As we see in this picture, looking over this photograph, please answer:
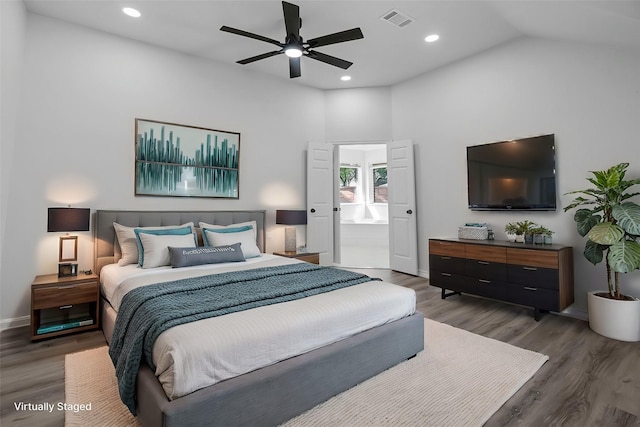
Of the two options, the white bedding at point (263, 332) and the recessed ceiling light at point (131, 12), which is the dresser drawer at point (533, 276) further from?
the recessed ceiling light at point (131, 12)

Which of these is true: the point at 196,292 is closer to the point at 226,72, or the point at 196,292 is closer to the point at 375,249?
the point at 226,72

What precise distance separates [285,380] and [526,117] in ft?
12.9

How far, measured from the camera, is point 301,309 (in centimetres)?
187

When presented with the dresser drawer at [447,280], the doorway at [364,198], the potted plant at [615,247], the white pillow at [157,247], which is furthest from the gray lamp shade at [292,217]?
the doorway at [364,198]

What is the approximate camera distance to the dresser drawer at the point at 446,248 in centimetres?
372

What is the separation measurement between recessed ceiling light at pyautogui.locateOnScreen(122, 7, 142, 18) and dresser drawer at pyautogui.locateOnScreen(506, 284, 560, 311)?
4801 mm

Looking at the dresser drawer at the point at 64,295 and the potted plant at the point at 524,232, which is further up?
the potted plant at the point at 524,232

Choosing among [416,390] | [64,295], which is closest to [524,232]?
[416,390]

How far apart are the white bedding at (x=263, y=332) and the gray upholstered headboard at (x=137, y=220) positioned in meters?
1.11

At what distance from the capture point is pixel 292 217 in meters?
4.43

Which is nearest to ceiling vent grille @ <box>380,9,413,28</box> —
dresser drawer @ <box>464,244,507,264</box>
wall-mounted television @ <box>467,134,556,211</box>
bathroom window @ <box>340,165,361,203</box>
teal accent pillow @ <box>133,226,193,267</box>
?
wall-mounted television @ <box>467,134,556,211</box>

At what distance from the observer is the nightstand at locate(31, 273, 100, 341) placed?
269 cm

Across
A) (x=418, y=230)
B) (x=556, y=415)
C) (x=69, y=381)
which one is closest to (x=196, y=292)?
(x=69, y=381)

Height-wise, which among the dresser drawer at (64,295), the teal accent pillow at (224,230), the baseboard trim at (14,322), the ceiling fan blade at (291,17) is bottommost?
the baseboard trim at (14,322)
